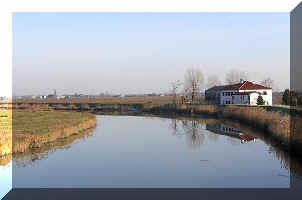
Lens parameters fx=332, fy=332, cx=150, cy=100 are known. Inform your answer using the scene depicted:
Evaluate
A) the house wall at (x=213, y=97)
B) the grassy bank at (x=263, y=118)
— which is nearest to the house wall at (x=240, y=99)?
the grassy bank at (x=263, y=118)

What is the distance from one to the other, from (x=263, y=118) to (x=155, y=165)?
13576mm

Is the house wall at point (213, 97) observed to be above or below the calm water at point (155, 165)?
above

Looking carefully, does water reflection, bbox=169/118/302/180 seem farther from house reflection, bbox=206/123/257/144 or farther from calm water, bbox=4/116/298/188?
calm water, bbox=4/116/298/188

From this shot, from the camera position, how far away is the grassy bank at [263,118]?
15973mm

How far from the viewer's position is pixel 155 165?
43.0 ft

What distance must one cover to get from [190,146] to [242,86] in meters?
29.4

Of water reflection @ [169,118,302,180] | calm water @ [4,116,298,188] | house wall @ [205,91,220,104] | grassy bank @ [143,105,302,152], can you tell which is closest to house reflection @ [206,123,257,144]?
water reflection @ [169,118,302,180]

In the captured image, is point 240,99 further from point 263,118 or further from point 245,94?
point 263,118

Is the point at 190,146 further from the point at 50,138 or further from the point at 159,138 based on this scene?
the point at 50,138

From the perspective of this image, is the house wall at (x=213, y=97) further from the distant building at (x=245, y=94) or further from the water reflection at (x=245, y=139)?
the water reflection at (x=245, y=139)

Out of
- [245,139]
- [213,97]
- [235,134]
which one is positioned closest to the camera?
[245,139]

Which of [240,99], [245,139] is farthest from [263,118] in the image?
[240,99]

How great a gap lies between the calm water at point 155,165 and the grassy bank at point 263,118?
1.07 metres
